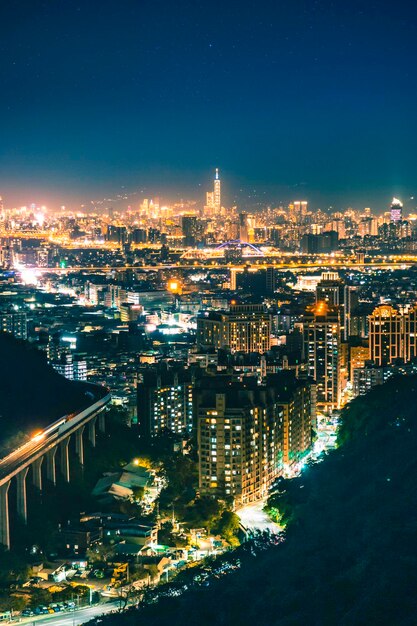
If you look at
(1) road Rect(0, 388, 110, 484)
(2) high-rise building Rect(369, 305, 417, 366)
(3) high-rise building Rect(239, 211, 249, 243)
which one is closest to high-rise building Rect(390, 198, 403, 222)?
(3) high-rise building Rect(239, 211, 249, 243)

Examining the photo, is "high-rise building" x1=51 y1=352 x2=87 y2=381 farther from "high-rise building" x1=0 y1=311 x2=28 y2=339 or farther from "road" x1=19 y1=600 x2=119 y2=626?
"road" x1=19 y1=600 x2=119 y2=626

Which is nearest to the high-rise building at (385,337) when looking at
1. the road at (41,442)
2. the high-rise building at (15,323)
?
the road at (41,442)

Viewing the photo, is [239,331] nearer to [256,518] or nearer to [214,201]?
[256,518]

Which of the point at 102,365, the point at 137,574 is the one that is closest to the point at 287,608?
the point at 137,574

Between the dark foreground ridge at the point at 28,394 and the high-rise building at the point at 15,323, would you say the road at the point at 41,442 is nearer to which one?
the dark foreground ridge at the point at 28,394

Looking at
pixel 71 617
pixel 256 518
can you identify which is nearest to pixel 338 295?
pixel 256 518
